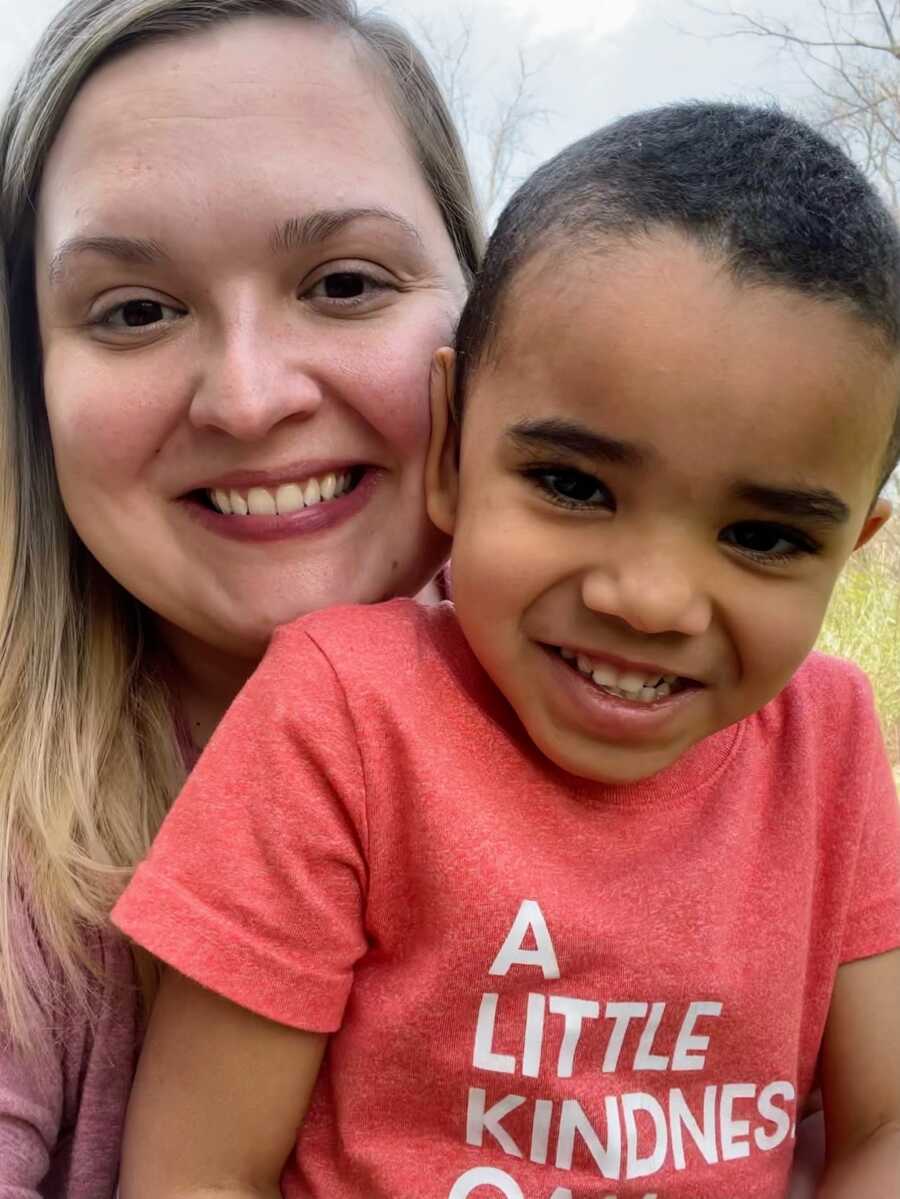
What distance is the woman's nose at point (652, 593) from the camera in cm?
97

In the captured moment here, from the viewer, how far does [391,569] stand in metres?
1.40

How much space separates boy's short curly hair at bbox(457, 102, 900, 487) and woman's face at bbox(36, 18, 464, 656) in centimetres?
26

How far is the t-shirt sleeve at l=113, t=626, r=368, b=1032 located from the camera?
1.03m

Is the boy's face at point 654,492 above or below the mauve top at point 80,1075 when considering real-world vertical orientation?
above

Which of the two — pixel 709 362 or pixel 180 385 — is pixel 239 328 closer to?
pixel 180 385

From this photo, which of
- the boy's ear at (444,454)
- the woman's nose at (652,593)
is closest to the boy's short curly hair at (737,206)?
the boy's ear at (444,454)

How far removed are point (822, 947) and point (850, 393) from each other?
645mm

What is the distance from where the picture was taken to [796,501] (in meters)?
0.99

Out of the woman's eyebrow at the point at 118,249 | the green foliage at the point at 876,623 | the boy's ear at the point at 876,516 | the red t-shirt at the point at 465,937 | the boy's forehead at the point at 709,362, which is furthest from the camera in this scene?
the green foliage at the point at 876,623

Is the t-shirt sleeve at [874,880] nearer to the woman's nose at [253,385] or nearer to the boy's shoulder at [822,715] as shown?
the boy's shoulder at [822,715]

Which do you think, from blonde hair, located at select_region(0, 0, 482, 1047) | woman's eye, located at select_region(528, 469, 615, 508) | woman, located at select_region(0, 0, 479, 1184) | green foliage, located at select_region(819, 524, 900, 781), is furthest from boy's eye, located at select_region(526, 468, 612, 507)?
green foliage, located at select_region(819, 524, 900, 781)

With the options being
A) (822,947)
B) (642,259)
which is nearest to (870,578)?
(822,947)

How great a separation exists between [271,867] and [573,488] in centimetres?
46

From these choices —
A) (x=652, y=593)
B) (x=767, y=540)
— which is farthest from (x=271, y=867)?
(x=767, y=540)
